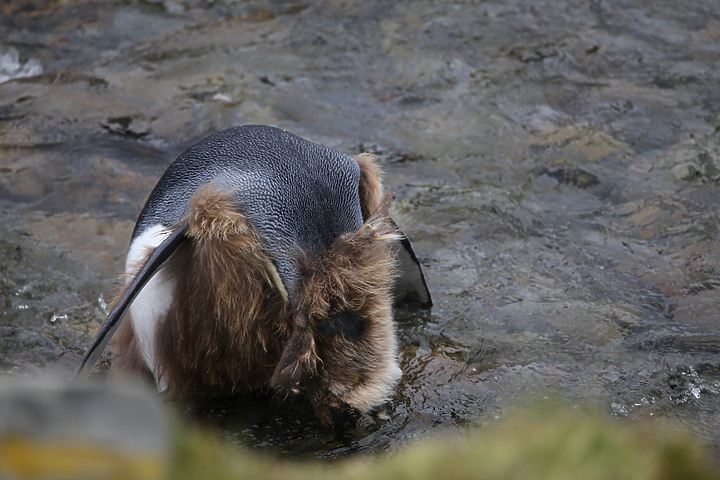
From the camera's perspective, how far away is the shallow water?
323 cm

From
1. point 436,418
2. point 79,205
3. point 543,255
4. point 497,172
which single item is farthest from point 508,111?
point 436,418

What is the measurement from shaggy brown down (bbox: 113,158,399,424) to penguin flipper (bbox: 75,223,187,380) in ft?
0.20

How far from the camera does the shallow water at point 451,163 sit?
3230mm

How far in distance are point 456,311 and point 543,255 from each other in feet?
2.25

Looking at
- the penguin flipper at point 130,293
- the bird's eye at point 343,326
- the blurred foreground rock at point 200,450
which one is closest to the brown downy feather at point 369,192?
the bird's eye at point 343,326

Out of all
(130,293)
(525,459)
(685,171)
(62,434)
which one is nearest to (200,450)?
(62,434)

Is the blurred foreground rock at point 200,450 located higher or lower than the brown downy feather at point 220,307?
higher

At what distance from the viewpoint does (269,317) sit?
272cm

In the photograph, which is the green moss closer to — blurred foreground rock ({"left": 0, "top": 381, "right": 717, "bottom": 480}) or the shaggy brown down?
blurred foreground rock ({"left": 0, "top": 381, "right": 717, "bottom": 480})

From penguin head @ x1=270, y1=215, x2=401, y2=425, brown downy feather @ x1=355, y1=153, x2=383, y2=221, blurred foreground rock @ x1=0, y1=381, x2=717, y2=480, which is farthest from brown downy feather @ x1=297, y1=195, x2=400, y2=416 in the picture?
blurred foreground rock @ x1=0, y1=381, x2=717, y2=480

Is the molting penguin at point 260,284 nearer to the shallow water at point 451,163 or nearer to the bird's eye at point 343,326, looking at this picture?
the bird's eye at point 343,326

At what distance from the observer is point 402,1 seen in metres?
7.04

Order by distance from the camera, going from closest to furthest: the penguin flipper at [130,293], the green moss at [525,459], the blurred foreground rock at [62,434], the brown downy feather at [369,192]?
the blurred foreground rock at [62,434] < the green moss at [525,459] < the penguin flipper at [130,293] < the brown downy feather at [369,192]

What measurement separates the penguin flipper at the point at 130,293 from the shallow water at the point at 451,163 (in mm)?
471
